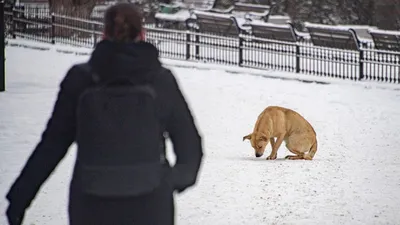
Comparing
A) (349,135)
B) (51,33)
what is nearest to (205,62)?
(51,33)

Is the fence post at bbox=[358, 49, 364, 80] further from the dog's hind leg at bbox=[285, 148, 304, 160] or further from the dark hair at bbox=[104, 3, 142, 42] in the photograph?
the dark hair at bbox=[104, 3, 142, 42]

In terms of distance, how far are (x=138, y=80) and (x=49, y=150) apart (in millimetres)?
483

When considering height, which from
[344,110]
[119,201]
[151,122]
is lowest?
[344,110]

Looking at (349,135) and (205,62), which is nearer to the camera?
(349,135)

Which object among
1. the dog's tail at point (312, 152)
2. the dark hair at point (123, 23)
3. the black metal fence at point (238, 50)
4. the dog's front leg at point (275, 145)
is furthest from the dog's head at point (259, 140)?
the black metal fence at point (238, 50)

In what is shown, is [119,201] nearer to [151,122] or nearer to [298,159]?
[151,122]

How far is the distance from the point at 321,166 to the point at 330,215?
2369 millimetres

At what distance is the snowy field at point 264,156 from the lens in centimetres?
752

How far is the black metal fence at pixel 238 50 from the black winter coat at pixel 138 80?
15.3m

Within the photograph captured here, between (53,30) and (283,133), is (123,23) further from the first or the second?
(53,30)

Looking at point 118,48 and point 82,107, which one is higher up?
point 118,48

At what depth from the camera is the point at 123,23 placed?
3510 millimetres

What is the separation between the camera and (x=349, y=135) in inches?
481

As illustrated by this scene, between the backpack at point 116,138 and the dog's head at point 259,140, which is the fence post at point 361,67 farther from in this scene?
the backpack at point 116,138
